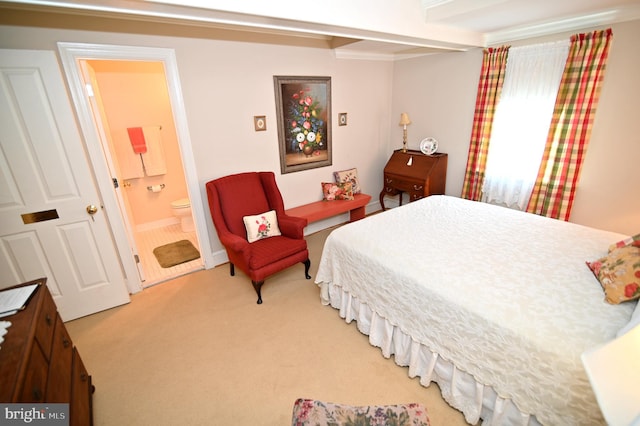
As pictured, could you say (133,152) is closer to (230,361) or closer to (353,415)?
(230,361)

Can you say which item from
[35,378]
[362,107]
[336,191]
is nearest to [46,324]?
[35,378]

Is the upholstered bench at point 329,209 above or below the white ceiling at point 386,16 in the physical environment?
below


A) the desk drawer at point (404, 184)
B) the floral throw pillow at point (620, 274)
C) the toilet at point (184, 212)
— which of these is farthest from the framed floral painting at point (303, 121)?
the floral throw pillow at point (620, 274)

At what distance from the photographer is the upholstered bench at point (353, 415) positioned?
4.06ft

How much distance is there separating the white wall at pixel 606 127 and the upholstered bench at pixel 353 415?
2915mm

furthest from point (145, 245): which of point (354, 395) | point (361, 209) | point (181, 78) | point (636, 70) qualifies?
point (636, 70)

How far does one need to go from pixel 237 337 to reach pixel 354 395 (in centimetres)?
103

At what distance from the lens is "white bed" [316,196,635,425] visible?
1308 millimetres

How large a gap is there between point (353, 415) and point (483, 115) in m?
3.46

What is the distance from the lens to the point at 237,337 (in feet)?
7.63

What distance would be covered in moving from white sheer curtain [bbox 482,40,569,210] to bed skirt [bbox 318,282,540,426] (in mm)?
2393

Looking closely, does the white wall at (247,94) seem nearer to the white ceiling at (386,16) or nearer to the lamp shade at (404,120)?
the white ceiling at (386,16)

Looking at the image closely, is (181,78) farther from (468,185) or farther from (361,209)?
(468,185)

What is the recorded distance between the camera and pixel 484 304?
5.03ft
